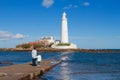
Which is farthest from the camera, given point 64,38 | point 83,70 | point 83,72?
point 64,38

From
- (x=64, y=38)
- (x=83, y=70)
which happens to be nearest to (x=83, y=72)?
(x=83, y=70)

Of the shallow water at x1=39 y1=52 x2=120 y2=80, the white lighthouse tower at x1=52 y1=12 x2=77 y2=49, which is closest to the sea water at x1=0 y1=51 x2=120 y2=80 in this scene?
the shallow water at x1=39 y1=52 x2=120 y2=80

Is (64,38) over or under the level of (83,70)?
over

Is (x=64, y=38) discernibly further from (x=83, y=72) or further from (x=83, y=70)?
(x=83, y=72)

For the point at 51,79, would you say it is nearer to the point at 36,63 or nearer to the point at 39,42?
the point at 36,63

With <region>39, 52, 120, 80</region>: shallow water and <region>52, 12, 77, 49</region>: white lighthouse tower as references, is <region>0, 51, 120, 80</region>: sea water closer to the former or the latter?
<region>39, 52, 120, 80</region>: shallow water

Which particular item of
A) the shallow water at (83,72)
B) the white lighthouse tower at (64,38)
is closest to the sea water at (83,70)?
the shallow water at (83,72)

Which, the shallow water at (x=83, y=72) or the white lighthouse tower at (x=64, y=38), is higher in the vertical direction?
the white lighthouse tower at (x=64, y=38)

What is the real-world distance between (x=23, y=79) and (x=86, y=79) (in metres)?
5.47

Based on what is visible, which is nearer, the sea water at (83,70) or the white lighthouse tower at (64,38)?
the sea water at (83,70)

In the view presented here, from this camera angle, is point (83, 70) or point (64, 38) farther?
point (64, 38)

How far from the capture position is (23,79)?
16.9 m

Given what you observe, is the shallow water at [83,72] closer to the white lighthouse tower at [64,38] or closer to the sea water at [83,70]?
the sea water at [83,70]

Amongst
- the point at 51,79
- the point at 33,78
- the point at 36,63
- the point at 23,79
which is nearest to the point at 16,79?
the point at 23,79
